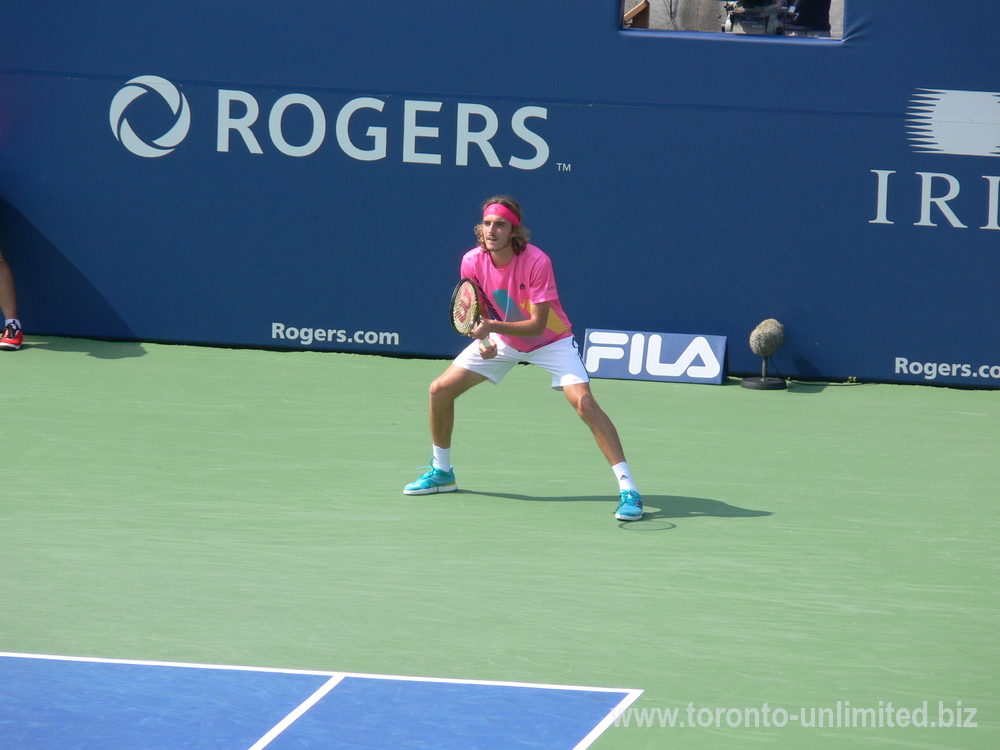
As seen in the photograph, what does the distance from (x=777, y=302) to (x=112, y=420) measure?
5222 mm

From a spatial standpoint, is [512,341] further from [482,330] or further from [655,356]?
[655,356]

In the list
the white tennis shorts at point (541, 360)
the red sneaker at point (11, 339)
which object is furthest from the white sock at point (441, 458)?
the red sneaker at point (11, 339)

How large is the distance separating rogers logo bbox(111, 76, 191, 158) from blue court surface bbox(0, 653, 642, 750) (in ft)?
21.7

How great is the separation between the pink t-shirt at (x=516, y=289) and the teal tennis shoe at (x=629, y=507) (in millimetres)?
900

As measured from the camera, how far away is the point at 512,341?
630cm

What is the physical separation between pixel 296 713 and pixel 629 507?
252 centimetres

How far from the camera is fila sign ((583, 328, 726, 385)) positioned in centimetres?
970

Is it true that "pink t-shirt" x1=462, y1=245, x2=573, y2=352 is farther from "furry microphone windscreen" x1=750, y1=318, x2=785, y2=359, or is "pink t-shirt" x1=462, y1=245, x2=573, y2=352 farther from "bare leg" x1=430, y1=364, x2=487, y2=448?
"furry microphone windscreen" x1=750, y1=318, x2=785, y2=359

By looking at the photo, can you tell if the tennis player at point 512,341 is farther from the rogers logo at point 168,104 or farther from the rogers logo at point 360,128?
the rogers logo at point 168,104

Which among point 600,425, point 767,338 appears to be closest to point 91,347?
point 767,338

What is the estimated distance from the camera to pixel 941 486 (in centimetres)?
685

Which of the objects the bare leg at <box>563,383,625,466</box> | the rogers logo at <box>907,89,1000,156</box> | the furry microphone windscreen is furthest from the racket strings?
the rogers logo at <box>907,89,1000,156</box>

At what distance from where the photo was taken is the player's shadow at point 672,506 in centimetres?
615

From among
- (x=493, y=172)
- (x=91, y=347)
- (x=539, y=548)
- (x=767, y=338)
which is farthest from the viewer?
(x=91, y=347)
